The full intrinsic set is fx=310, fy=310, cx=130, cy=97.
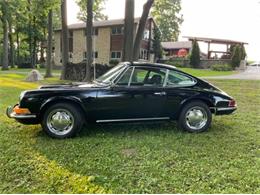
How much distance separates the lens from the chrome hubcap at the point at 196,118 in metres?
6.38

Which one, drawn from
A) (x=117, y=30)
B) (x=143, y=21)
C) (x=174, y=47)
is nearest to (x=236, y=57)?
(x=117, y=30)

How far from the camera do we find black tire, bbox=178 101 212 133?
20.8ft

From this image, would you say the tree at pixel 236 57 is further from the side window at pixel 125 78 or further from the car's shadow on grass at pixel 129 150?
the side window at pixel 125 78

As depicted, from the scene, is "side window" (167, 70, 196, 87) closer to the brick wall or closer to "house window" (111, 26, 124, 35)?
"house window" (111, 26, 124, 35)

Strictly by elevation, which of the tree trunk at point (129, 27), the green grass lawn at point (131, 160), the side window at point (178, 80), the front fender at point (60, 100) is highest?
the tree trunk at point (129, 27)

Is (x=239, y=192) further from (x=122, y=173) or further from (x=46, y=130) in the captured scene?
(x=46, y=130)

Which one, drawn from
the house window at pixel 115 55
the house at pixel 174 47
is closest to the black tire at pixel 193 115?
the house window at pixel 115 55

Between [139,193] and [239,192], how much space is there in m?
1.19

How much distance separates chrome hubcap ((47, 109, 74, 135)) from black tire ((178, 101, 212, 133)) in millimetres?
2225

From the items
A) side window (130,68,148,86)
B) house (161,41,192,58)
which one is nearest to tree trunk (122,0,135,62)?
side window (130,68,148,86)

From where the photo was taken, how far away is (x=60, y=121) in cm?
576

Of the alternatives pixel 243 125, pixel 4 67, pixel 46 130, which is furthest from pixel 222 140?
pixel 4 67

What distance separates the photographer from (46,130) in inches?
227

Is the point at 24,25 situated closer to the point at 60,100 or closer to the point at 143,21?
the point at 143,21
